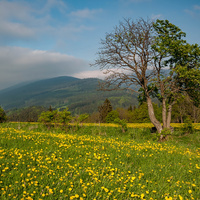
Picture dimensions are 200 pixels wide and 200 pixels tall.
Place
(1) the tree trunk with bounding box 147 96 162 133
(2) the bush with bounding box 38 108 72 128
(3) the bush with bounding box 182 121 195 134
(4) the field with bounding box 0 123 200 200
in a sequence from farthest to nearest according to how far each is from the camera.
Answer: (3) the bush with bounding box 182 121 195 134, (2) the bush with bounding box 38 108 72 128, (1) the tree trunk with bounding box 147 96 162 133, (4) the field with bounding box 0 123 200 200

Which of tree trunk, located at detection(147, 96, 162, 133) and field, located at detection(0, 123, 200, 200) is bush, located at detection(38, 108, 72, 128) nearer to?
tree trunk, located at detection(147, 96, 162, 133)

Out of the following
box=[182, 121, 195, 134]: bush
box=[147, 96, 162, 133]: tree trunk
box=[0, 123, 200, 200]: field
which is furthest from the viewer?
box=[182, 121, 195, 134]: bush

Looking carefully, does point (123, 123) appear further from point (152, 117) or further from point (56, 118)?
point (56, 118)

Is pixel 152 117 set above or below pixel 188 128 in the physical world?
above

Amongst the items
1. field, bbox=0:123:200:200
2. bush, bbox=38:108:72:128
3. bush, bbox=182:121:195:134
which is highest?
bush, bbox=38:108:72:128

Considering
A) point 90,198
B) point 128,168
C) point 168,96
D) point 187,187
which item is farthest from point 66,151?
point 168,96

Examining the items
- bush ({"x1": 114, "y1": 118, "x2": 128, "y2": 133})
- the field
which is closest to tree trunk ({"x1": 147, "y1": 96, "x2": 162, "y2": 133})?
bush ({"x1": 114, "y1": 118, "x2": 128, "y2": 133})

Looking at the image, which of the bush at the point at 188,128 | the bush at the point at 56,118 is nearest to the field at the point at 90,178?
the bush at the point at 56,118

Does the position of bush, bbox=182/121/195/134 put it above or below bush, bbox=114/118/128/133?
below

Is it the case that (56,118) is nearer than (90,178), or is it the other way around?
(90,178)

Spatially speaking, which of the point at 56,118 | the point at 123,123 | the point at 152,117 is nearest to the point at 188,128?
the point at 152,117

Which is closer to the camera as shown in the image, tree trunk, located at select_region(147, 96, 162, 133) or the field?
the field

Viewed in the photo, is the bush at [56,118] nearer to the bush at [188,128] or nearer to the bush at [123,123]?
the bush at [123,123]

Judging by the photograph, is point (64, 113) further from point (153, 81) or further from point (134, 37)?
point (134, 37)
